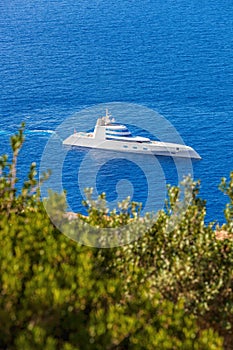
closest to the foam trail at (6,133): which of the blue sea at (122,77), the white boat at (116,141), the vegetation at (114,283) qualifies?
the blue sea at (122,77)

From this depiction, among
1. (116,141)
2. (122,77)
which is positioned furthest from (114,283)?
(122,77)

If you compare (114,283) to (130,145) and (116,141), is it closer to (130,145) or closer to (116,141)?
(130,145)

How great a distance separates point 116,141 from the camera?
9550 centimetres

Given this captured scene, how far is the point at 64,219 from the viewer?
23469 millimetres

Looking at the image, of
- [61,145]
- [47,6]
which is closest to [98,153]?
[61,145]

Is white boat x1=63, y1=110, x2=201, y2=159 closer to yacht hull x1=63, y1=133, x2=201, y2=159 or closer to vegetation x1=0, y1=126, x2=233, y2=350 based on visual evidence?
yacht hull x1=63, y1=133, x2=201, y2=159

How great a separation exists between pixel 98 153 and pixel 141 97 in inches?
346

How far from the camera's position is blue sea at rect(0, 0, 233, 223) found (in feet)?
271

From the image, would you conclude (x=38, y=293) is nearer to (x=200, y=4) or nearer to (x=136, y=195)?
(x=136, y=195)

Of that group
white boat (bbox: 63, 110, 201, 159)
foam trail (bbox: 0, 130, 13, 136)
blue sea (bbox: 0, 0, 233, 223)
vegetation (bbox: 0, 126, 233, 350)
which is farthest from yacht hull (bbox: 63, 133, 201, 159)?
vegetation (bbox: 0, 126, 233, 350)

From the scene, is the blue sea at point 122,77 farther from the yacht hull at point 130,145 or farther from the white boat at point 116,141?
the white boat at point 116,141

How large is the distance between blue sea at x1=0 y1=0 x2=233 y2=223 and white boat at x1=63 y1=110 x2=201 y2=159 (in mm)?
1505

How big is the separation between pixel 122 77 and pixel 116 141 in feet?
34.3

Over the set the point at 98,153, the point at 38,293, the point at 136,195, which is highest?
the point at 98,153
